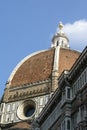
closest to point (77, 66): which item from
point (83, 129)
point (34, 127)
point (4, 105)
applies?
point (83, 129)

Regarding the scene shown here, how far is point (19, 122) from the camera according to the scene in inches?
2554

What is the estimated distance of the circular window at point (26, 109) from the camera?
66688 mm

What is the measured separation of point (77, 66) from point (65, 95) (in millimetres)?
2950

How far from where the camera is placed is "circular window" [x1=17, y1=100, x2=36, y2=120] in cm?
6669

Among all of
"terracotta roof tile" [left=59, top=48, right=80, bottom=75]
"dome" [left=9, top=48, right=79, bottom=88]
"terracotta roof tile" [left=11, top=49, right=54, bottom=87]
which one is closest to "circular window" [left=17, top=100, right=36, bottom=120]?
"dome" [left=9, top=48, right=79, bottom=88]

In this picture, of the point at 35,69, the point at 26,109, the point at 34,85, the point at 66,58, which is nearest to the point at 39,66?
the point at 35,69

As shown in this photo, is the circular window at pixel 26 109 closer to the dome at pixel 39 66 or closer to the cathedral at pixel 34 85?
the cathedral at pixel 34 85

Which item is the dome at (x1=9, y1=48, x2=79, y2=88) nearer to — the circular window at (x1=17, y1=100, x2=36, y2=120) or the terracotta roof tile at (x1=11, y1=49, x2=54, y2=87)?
the terracotta roof tile at (x1=11, y1=49, x2=54, y2=87)

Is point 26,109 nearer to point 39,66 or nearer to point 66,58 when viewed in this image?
point 39,66

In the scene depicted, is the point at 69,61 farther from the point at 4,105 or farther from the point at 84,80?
the point at 84,80

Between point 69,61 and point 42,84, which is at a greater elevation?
point 69,61

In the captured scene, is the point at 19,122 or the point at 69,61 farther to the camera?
the point at 69,61

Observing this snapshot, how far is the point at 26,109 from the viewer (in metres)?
67.6

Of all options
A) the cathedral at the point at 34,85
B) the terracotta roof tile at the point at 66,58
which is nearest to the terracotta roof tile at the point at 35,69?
the cathedral at the point at 34,85
